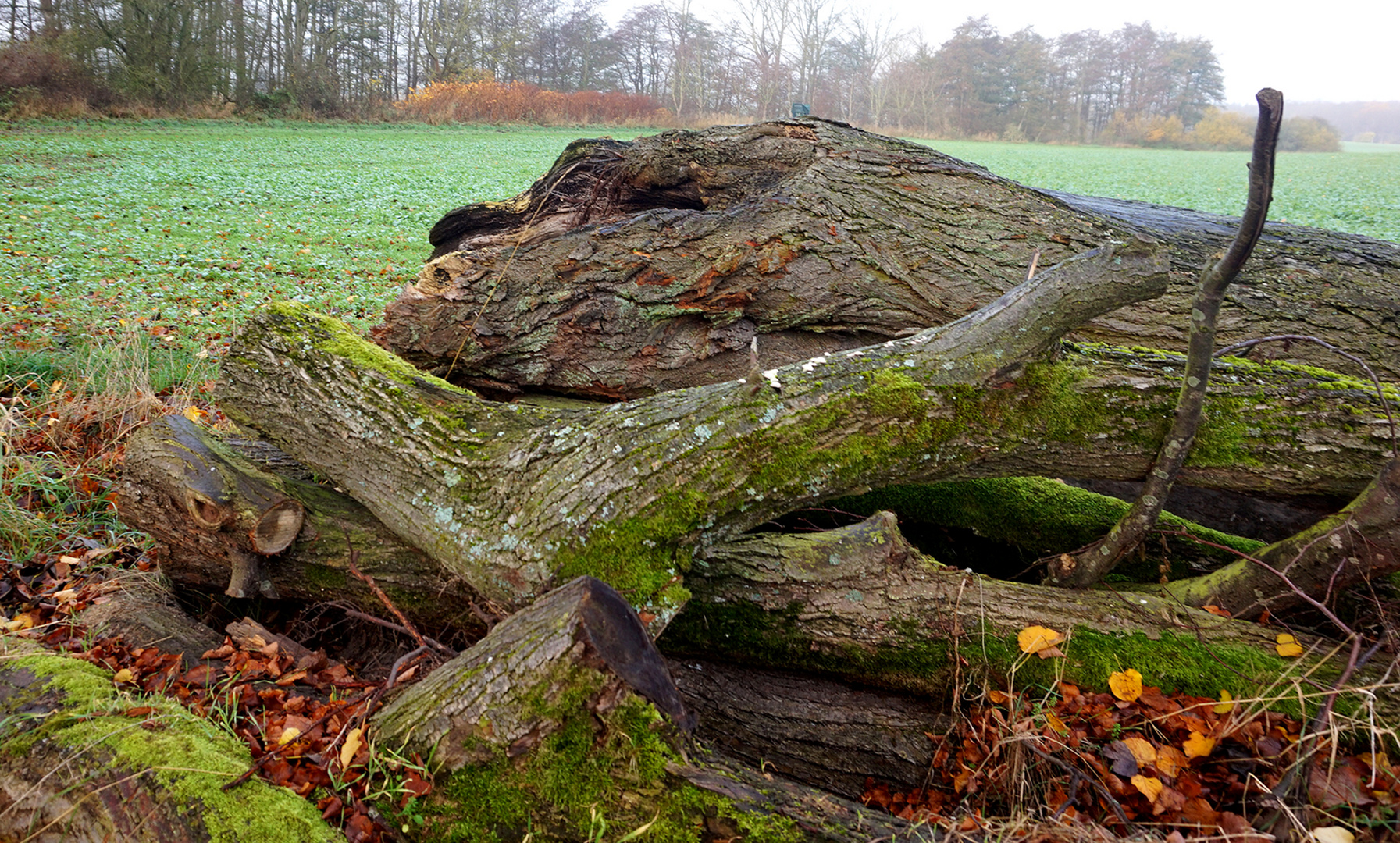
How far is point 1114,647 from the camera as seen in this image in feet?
8.11

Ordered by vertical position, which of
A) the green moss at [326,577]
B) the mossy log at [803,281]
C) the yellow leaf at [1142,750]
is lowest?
the yellow leaf at [1142,750]

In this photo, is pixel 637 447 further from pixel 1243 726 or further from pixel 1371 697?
pixel 1371 697

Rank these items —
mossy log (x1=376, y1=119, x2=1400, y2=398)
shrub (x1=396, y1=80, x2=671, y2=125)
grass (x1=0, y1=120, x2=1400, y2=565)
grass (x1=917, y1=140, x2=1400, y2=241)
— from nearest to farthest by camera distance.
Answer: mossy log (x1=376, y1=119, x2=1400, y2=398) → grass (x1=0, y1=120, x2=1400, y2=565) → grass (x1=917, y1=140, x2=1400, y2=241) → shrub (x1=396, y1=80, x2=671, y2=125)

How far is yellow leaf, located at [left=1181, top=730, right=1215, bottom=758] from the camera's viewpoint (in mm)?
2102

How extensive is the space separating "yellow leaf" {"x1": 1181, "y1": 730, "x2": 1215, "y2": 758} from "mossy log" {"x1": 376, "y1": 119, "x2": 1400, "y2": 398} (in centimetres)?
251

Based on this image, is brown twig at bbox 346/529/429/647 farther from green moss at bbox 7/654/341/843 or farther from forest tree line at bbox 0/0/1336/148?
forest tree line at bbox 0/0/1336/148

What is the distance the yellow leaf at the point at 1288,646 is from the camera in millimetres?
2385

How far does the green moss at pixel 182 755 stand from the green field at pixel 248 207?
4.37 m

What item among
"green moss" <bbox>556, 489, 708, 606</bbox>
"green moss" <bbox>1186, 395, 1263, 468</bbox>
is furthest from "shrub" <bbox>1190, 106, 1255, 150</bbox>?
"green moss" <bbox>556, 489, 708, 606</bbox>

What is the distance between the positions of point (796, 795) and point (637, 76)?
45.1 meters

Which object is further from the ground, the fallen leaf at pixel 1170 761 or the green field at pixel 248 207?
the green field at pixel 248 207

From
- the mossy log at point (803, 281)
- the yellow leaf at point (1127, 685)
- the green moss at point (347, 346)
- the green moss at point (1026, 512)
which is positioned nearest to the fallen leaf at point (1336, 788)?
the yellow leaf at point (1127, 685)

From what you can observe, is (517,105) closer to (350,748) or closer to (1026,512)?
(1026,512)

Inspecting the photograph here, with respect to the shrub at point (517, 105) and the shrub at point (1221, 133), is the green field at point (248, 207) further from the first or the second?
the shrub at point (1221, 133)
